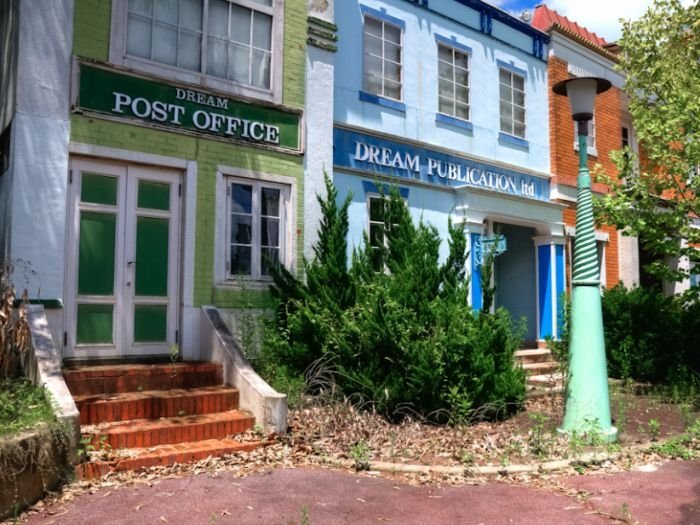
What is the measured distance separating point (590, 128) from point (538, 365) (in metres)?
5.94

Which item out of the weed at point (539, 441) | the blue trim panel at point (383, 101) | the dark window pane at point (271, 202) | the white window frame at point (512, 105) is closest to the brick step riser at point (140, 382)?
the dark window pane at point (271, 202)

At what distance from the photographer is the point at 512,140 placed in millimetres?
12656

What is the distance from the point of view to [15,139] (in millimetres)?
7027

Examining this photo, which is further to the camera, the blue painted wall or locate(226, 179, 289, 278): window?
the blue painted wall

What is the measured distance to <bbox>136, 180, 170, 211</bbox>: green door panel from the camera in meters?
7.89

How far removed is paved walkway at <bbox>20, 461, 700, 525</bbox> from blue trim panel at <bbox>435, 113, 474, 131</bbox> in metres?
7.31

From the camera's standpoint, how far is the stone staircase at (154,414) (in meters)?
5.80

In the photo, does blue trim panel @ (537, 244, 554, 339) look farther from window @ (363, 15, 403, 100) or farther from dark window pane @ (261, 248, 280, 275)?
dark window pane @ (261, 248, 280, 275)

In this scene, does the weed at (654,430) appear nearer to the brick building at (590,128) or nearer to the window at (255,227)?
the window at (255,227)

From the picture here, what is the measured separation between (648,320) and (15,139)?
380 inches

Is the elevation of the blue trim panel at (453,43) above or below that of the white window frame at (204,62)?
above

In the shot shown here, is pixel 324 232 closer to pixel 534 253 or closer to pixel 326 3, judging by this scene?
pixel 326 3

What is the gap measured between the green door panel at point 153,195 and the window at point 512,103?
23.8 ft

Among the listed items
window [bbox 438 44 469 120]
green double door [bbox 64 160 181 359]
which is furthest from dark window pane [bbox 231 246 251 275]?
window [bbox 438 44 469 120]
